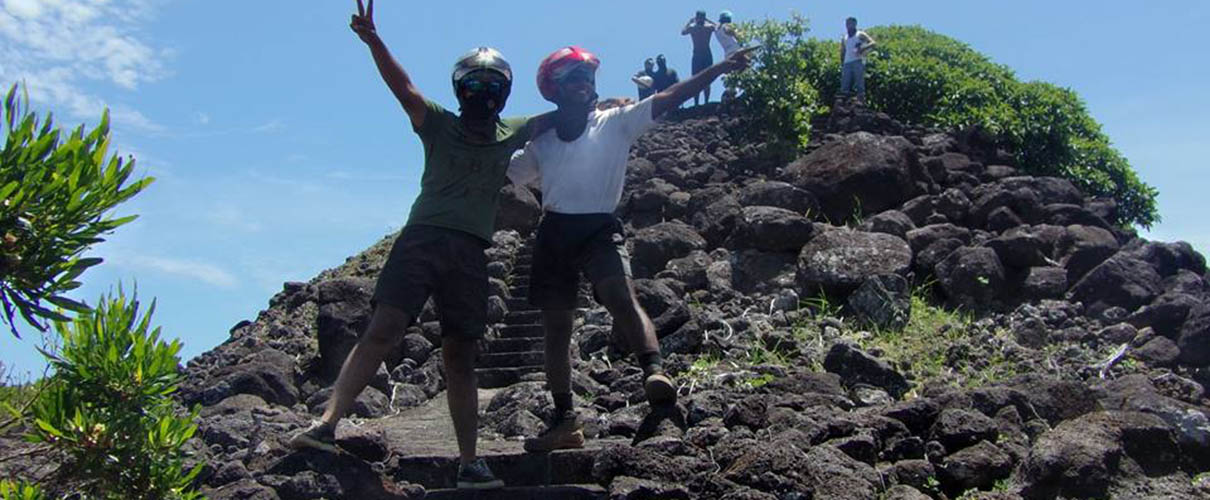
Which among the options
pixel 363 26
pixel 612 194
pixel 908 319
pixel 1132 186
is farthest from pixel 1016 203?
pixel 363 26

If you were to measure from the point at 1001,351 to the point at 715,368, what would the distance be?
2163 mm

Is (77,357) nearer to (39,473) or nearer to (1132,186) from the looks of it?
(39,473)

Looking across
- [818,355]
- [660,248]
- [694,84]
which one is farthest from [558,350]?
[660,248]

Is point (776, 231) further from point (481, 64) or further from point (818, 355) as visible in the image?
point (481, 64)

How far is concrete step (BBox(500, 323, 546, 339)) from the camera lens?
→ 428 inches

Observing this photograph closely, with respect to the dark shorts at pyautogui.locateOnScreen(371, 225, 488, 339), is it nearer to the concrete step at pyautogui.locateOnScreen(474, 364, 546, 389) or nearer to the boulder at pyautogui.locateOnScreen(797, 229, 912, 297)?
the concrete step at pyautogui.locateOnScreen(474, 364, 546, 389)

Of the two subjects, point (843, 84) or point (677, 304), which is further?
point (843, 84)

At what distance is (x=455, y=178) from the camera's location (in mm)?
5777

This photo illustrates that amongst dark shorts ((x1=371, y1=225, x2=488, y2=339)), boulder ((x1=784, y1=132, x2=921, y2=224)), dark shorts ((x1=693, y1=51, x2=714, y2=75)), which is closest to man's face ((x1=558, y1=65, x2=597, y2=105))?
dark shorts ((x1=371, y1=225, x2=488, y2=339))

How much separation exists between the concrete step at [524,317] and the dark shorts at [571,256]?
16.2 feet

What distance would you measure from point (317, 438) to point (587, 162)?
1.80 metres

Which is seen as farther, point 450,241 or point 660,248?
point 660,248

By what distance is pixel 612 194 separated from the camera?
20.7 feet

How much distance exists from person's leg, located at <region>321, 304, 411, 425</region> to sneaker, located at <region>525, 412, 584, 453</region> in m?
0.99
